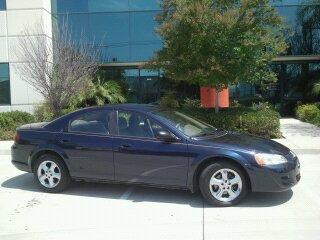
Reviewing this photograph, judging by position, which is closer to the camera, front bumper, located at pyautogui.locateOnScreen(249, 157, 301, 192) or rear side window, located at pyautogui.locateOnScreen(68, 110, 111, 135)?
front bumper, located at pyautogui.locateOnScreen(249, 157, 301, 192)

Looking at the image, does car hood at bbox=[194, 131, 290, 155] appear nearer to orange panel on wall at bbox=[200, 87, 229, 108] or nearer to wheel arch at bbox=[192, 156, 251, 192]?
wheel arch at bbox=[192, 156, 251, 192]

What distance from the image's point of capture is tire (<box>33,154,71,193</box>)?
25.1ft

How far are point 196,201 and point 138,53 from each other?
13946 mm

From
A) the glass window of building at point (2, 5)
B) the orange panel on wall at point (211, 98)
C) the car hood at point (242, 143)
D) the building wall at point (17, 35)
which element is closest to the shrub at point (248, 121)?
the orange panel on wall at point (211, 98)

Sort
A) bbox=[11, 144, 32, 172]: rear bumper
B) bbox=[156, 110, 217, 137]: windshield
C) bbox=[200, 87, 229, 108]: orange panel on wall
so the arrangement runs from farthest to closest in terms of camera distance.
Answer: bbox=[200, 87, 229, 108]: orange panel on wall, bbox=[11, 144, 32, 172]: rear bumper, bbox=[156, 110, 217, 137]: windshield

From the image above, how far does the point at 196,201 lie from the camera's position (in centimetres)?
698

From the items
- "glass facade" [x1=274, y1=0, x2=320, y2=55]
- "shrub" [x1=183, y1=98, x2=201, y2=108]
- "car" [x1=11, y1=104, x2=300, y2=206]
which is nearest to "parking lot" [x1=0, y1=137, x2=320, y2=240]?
"car" [x1=11, y1=104, x2=300, y2=206]

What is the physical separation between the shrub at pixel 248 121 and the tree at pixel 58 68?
15.9 feet

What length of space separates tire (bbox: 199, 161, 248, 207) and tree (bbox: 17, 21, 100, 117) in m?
10.4

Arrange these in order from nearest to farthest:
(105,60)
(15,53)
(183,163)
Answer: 1. (183,163)
2. (15,53)
3. (105,60)

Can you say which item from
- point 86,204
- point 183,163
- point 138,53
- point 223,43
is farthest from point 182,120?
point 138,53

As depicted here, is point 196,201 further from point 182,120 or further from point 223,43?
point 223,43

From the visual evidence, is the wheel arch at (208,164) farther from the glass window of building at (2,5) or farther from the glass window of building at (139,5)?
the glass window of building at (2,5)

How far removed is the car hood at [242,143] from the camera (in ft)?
22.2
